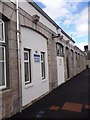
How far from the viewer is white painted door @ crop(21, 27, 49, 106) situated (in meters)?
8.41

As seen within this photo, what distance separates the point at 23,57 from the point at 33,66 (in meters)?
1.33

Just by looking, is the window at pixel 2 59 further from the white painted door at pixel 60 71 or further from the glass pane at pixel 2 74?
the white painted door at pixel 60 71

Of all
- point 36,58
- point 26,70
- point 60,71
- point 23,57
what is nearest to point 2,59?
point 23,57

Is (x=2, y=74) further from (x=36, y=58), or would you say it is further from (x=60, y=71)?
(x=60, y=71)

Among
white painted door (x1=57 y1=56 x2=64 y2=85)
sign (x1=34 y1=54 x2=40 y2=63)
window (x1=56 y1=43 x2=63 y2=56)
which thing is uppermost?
window (x1=56 y1=43 x2=63 y2=56)

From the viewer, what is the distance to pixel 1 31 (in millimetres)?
6711

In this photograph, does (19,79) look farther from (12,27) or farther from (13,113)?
(12,27)

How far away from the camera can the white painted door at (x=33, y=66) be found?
27.6 ft

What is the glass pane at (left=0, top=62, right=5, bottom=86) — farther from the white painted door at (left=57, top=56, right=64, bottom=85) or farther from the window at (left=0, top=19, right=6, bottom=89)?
the white painted door at (left=57, top=56, right=64, bottom=85)

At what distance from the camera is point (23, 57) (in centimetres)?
842

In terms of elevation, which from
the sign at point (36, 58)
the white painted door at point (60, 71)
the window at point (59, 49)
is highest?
the window at point (59, 49)

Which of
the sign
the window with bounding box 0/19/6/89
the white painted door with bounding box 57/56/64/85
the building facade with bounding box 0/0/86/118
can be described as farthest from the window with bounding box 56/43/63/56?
the window with bounding box 0/19/6/89

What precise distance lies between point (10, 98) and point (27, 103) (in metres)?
→ 1.82

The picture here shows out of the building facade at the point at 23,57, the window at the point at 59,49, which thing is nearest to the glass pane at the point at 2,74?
the building facade at the point at 23,57
